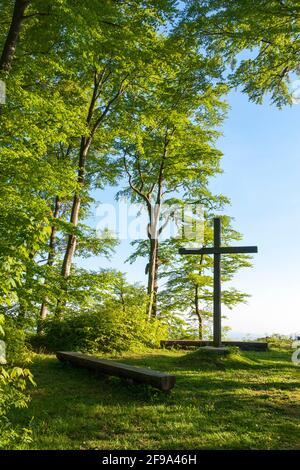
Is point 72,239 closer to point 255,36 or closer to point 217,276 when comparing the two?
point 217,276

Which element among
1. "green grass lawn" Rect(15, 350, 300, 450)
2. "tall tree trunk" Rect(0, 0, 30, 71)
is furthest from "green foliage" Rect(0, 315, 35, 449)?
"tall tree trunk" Rect(0, 0, 30, 71)

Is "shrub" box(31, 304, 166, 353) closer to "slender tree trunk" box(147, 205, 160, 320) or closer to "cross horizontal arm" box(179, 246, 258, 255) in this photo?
"cross horizontal arm" box(179, 246, 258, 255)

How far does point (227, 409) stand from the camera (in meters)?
6.68

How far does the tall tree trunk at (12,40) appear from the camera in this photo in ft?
32.6

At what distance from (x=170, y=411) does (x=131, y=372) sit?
137cm

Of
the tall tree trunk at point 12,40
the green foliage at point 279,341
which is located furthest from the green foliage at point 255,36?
the green foliage at point 279,341

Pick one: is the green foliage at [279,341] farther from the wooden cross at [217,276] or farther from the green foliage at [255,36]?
the green foliage at [255,36]

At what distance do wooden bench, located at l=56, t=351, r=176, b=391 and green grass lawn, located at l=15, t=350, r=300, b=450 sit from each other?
228mm

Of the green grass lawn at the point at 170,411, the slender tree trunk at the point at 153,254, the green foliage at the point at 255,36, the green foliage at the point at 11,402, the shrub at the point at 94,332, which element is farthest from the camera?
the slender tree trunk at the point at 153,254

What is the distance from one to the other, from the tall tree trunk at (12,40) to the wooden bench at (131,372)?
7.46 m

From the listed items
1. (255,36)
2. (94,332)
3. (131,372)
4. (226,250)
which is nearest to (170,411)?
(131,372)

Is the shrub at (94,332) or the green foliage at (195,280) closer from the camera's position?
the shrub at (94,332)

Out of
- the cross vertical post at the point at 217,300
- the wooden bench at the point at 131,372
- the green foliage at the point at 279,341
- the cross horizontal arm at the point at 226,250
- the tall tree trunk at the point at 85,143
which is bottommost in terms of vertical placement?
the green foliage at the point at 279,341
